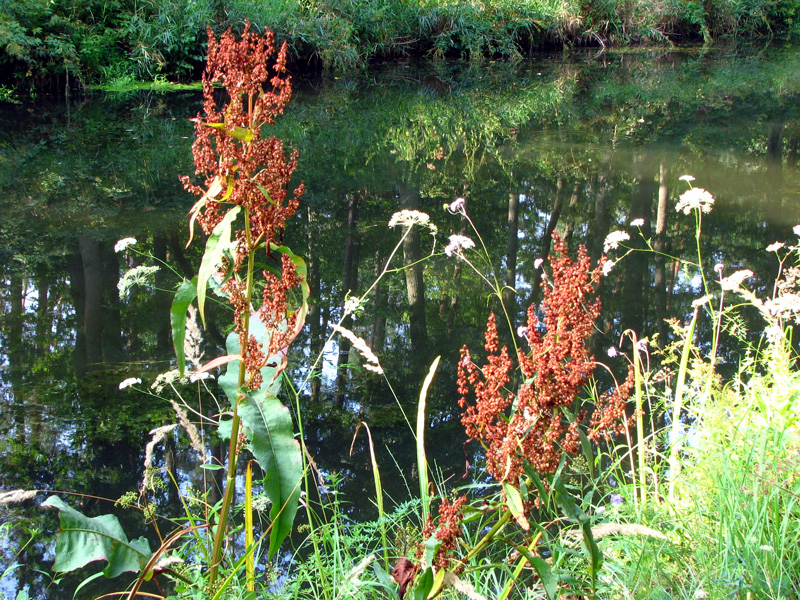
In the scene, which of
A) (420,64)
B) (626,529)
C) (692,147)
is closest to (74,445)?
(626,529)

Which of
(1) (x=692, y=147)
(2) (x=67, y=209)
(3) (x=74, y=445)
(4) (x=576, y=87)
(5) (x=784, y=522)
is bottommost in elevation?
(3) (x=74, y=445)

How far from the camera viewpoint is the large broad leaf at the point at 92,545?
162 cm

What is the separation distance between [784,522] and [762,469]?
18cm

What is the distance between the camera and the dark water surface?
3252 mm

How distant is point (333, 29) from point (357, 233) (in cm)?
1135

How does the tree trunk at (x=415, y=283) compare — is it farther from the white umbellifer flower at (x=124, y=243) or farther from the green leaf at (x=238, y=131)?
the green leaf at (x=238, y=131)

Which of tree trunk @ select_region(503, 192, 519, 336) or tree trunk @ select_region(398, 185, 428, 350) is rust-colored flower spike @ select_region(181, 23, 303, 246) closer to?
tree trunk @ select_region(398, 185, 428, 350)

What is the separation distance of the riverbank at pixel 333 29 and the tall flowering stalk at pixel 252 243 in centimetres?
1169

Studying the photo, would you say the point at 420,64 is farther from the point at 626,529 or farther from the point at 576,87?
the point at 626,529

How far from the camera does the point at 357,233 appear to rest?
20.4 ft

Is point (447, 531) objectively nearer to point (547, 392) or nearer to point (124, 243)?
point (547, 392)

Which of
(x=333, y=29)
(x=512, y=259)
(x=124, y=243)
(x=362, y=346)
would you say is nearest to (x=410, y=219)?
(x=362, y=346)

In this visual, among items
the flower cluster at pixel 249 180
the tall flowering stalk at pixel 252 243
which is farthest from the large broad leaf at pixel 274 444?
the flower cluster at pixel 249 180

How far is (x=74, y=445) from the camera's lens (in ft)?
10.5
